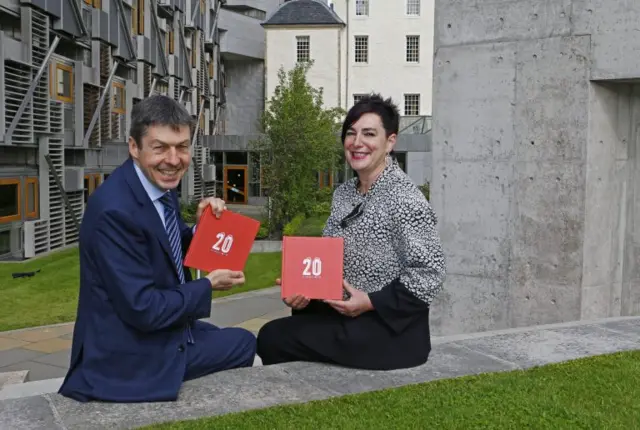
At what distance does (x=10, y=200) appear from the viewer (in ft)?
60.8

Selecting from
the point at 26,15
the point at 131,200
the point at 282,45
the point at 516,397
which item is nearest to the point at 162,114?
the point at 131,200

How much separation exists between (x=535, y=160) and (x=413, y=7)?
4297 centimetres

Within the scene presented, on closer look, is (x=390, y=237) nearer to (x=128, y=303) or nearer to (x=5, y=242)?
(x=128, y=303)

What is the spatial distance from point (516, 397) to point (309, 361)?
4.31 ft

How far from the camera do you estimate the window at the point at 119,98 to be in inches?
1008

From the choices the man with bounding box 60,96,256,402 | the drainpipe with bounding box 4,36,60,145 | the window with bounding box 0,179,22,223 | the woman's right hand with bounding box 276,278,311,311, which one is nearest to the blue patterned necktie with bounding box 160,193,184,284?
the man with bounding box 60,96,256,402

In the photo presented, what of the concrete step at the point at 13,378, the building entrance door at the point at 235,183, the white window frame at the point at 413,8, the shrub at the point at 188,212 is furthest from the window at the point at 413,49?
the concrete step at the point at 13,378

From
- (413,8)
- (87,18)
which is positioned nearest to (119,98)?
(87,18)

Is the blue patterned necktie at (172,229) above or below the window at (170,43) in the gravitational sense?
below

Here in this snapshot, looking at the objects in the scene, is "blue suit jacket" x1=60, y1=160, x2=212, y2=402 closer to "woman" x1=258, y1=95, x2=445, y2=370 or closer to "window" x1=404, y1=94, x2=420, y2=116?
"woman" x1=258, y1=95, x2=445, y2=370

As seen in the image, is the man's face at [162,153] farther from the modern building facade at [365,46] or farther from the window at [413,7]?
the window at [413,7]

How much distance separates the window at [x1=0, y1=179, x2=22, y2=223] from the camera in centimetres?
1812

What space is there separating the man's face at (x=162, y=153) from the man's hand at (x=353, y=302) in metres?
1.21

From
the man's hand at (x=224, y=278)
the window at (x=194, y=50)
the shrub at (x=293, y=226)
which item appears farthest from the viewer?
the window at (x=194, y=50)
